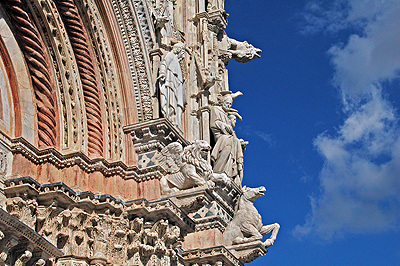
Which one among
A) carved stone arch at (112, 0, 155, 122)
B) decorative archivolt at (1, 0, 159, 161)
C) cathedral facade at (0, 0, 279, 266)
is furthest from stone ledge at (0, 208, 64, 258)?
carved stone arch at (112, 0, 155, 122)

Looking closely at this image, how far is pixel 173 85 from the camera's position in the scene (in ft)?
52.4

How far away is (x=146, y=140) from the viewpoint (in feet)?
49.5

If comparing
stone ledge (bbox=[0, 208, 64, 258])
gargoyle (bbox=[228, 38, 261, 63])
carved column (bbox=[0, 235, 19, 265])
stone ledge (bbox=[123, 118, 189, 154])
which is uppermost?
gargoyle (bbox=[228, 38, 261, 63])

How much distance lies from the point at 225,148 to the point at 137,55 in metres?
3.43

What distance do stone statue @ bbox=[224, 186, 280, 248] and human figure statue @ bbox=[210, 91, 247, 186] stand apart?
0.50 meters

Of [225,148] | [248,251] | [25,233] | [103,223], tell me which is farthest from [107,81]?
[248,251]

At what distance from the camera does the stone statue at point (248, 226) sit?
683 inches

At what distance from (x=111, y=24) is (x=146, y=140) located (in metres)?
2.48

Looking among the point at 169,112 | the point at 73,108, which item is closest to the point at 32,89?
the point at 73,108

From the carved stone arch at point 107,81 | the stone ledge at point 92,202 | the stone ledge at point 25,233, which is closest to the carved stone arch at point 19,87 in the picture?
the stone ledge at point 92,202

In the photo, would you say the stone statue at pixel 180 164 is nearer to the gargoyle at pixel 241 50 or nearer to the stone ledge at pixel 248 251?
the stone ledge at pixel 248 251

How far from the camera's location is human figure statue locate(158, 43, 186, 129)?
15617 mm

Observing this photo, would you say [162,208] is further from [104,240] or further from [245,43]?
[245,43]

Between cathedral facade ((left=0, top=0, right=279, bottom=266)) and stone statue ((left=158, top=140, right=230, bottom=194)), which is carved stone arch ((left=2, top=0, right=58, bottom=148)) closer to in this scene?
cathedral facade ((left=0, top=0, right=279, bottom=266))
